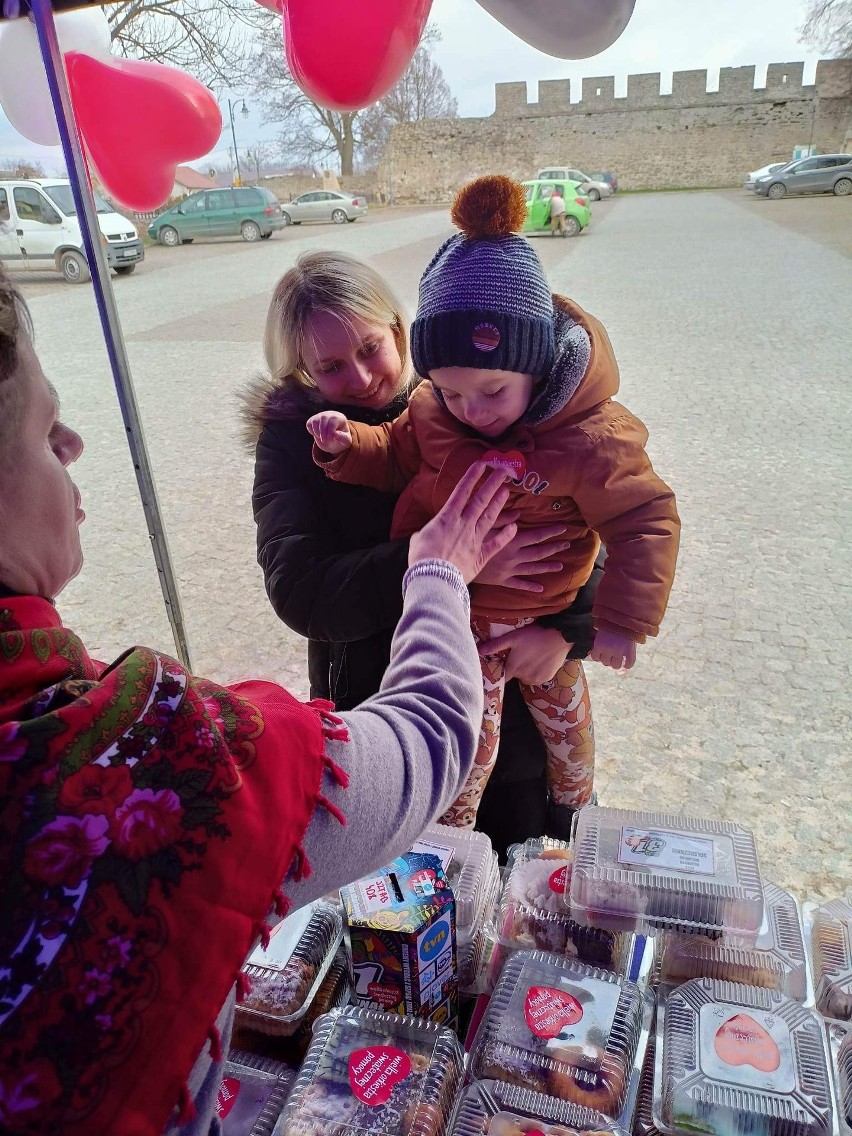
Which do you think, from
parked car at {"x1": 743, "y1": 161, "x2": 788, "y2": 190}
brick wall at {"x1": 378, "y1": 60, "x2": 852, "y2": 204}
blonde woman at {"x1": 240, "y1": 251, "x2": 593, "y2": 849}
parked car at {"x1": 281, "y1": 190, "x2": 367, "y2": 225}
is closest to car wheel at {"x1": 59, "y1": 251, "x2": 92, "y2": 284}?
blonde woman at {"x1": 240, "y1": 251, "x2": 593, "y2": 849}

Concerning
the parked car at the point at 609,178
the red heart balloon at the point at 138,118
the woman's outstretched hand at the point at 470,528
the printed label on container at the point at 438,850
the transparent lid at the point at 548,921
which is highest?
the red heart balloon at the point at 138,118

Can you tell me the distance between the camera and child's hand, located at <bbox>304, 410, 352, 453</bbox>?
4.66ft

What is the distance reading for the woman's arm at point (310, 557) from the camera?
138cm

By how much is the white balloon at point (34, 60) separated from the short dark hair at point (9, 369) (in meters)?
1.15

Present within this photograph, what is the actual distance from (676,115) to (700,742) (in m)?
19.1

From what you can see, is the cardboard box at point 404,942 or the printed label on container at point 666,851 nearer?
the cardboard box at point 404,942

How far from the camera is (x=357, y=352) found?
151cm

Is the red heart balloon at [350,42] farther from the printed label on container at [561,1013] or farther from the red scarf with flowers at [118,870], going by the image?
the printed label on container at [561,1013]

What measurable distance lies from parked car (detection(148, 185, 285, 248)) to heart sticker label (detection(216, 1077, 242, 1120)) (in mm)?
10205

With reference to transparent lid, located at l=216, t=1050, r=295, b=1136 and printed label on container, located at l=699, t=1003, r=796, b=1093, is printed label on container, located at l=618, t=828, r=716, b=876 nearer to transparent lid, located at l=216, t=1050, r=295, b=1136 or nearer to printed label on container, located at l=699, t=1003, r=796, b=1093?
printed label on container, located at l=699, t=1003, r=796, b=1093

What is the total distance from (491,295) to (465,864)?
100cm

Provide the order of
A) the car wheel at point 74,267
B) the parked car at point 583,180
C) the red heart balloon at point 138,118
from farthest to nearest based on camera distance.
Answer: the parked car at point 583,180 < the car wheel at point 74,267 < the red heart balloon at point 138,118

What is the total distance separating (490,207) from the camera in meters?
1.21

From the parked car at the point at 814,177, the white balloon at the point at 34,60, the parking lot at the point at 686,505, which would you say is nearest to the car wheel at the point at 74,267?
the parking lot at the point at 686,505
